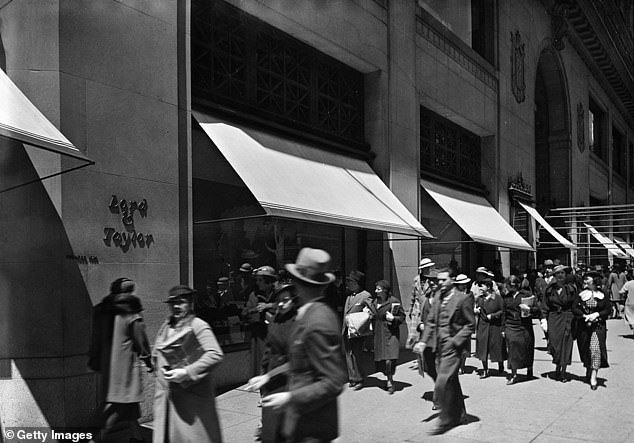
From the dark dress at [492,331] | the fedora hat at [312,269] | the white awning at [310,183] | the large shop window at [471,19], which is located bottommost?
the dark dress at [492,331]

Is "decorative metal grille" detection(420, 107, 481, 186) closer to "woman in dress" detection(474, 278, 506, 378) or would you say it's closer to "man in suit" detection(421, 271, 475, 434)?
"woman in dress" detection(474, 278, 506, 378)

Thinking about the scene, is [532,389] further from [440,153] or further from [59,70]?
[440,153]

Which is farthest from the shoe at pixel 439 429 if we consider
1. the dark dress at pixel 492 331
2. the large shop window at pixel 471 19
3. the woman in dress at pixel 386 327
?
the large shop window at pixel 471 19

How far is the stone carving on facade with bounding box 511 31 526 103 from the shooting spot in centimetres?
2098

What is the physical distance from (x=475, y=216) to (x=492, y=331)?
22.1 ft

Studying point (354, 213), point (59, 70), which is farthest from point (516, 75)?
point (59, 70)

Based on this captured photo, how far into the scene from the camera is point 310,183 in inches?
386

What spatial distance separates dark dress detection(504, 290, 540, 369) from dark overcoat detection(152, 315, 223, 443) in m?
6.20

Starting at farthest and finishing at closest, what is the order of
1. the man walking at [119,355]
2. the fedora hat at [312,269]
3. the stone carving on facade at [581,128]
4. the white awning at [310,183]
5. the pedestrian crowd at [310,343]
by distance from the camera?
1. the stone carving on facade at [581,128]
2. the white awning at [310,183]
3. the man walking at [119,355]
4. the fedora hat at [312,269]
5. the pedestrian crowd at [310,343]

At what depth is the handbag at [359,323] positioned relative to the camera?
8703 millimetres

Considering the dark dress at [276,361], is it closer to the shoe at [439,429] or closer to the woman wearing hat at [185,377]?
the woman wearing hat at [185,377]

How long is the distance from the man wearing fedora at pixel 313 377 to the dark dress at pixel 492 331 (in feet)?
23.0

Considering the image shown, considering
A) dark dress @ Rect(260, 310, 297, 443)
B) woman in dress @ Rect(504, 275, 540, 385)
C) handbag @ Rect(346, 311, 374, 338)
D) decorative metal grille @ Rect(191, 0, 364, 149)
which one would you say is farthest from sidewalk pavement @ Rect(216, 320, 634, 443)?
decorative metal grille @ Rect(191, 0, 364, 149)

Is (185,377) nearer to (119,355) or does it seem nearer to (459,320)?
(119,355)
